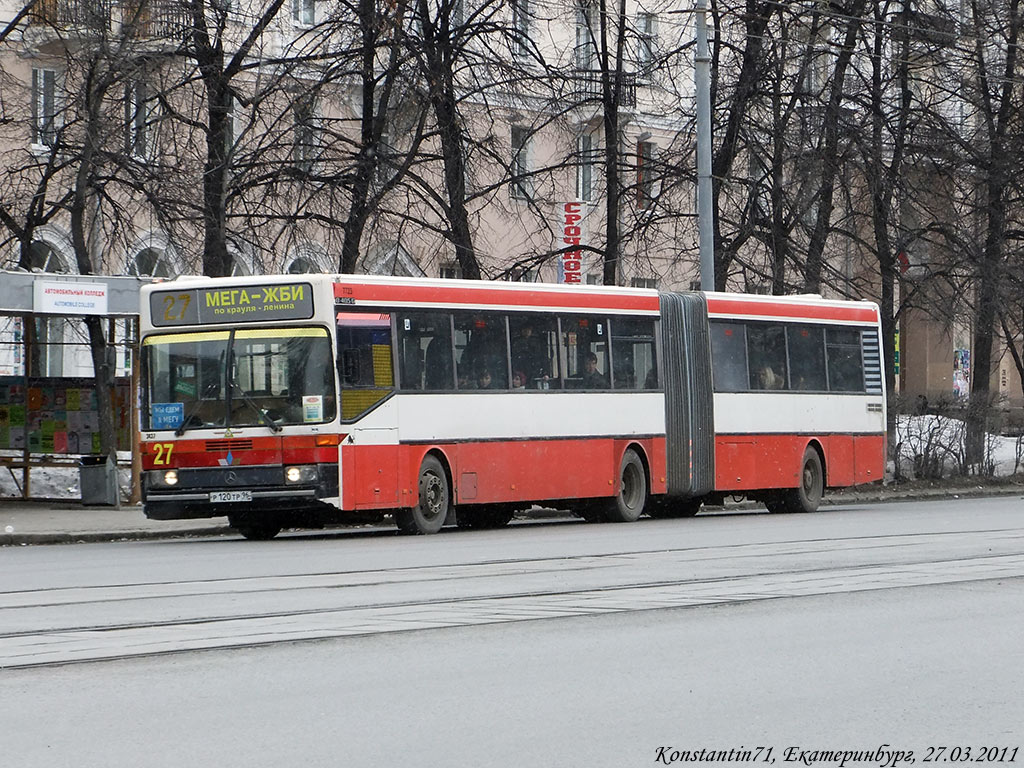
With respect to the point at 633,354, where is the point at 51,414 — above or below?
below

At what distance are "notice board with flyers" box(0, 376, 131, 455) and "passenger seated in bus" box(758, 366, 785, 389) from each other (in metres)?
9.15

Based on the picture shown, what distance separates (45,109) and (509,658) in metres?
23.2

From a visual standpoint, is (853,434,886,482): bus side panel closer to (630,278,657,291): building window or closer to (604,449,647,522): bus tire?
(630,278,657,291): building window

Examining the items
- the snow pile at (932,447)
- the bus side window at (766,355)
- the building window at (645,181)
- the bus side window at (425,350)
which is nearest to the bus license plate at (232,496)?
the bus side window at (425,350)

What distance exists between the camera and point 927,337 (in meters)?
69.7

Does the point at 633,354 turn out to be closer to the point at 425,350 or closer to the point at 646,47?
the point at 425,350

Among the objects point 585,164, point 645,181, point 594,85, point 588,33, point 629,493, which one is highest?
point 588,33

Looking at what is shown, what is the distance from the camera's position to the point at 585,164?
3198 centimetres

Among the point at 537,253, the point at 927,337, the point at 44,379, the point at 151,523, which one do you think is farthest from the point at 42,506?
the point at 927,337

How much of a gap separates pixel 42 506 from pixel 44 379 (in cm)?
185

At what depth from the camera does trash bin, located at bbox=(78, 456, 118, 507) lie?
26.3m

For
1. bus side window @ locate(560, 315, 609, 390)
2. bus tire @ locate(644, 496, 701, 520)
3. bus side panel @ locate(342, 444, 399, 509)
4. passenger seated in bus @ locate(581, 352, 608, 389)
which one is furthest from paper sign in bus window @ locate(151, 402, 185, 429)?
bus tire @ locate(644, 496, 701, 520)

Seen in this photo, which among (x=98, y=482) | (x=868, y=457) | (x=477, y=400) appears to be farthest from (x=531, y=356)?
(x=868, y=457)

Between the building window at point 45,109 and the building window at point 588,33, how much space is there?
8.86 meters
